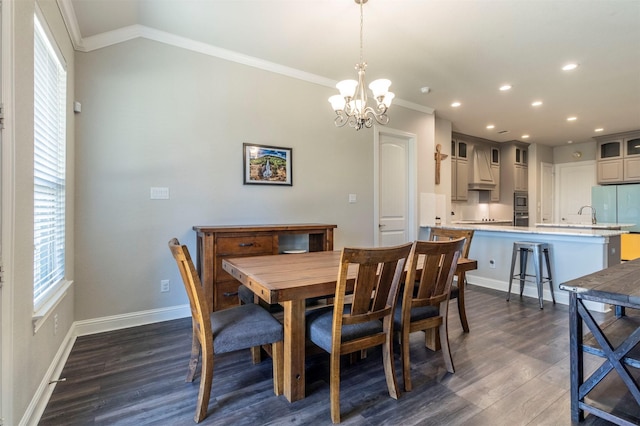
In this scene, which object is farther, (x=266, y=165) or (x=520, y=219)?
(x=520, y=219)

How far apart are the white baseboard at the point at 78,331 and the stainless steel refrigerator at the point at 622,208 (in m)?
7.63

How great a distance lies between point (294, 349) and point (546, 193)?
27.9 ft

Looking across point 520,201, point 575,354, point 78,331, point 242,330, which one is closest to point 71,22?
point 78,331

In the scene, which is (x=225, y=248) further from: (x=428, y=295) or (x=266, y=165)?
(x=428, y=295)

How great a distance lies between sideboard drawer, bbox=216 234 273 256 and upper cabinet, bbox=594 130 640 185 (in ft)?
25.6

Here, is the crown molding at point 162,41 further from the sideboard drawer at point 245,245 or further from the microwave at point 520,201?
the microwave at point 520,201

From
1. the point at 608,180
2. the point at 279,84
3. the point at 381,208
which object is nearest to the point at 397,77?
the point at 279,84

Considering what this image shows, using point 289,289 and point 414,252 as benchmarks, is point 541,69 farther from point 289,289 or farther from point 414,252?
point 289,289

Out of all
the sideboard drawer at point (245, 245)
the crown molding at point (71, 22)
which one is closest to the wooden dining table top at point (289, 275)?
the sideboard drawer at point (245, 245)

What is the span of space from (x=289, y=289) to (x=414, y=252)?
29.3 inches

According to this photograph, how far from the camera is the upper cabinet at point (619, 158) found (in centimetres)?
646

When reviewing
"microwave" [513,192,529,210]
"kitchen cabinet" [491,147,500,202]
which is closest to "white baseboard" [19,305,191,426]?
"kitchen cabinet" [491,147,500,202]

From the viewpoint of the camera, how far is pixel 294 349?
5.81ft

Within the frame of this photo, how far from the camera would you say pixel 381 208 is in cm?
468
